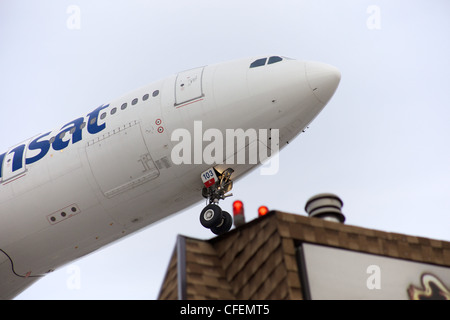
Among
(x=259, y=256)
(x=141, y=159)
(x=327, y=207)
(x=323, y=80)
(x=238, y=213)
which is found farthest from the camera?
(x=141, y=159)

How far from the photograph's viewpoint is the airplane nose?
102 ft

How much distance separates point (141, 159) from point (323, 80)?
888 centimetres

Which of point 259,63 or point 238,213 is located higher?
point 259,63

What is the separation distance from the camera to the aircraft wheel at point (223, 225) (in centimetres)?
3269

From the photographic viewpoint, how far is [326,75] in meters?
31.4

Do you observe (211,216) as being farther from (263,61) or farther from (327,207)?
(263,61)

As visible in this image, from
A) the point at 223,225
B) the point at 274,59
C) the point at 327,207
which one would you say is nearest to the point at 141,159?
the point at 223,225

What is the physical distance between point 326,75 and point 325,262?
1311cm

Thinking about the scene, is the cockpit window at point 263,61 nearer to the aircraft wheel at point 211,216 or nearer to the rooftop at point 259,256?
the aircraft wheel at point 211,216

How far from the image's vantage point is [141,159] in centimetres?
3238

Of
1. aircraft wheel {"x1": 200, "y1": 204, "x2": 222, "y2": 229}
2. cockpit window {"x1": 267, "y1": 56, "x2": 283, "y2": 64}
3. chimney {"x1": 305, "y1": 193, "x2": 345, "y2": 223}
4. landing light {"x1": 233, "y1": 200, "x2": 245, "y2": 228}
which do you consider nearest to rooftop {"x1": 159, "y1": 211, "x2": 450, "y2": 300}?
chimney {"x1": 305, "y1": 193, "x2": 345, "y2": 223}

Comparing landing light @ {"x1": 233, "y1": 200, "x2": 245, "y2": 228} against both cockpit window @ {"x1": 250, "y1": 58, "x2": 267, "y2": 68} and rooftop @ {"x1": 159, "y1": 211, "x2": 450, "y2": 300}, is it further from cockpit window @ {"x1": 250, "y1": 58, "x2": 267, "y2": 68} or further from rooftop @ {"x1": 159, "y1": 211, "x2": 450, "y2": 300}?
cockpit window @ {"x1": 250, "y1": 58, "x2": 267, "y2": 68}
